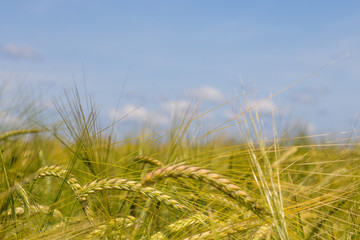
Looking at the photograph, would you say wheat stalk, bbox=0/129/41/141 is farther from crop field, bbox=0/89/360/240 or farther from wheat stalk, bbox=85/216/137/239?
wheat stalk, bbox=85/216/137/239

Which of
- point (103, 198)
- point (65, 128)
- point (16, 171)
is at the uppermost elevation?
point (65, 128)

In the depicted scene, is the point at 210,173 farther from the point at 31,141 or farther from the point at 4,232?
the point at 31,141

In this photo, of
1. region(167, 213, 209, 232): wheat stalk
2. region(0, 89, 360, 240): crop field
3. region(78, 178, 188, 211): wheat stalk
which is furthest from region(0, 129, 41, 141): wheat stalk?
region(167, 213, 209, 232): wheat stalk

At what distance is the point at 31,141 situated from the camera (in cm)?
154

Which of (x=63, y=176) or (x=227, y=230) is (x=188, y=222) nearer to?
(x=227, y=230)

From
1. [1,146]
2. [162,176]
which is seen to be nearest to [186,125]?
[162,176]

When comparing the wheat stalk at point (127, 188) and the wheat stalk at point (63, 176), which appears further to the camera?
the wheat stalk at point (63, 176)

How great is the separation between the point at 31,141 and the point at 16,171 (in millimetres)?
187

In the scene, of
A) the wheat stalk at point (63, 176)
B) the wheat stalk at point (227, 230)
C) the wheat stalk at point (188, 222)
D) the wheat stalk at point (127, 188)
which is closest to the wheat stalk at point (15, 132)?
the wheat stalk at point (63, 176)

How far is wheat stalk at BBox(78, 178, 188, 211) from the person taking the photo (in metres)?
1.13

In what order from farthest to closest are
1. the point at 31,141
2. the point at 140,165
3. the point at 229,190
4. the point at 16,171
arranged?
the point at 140,165
the point at 31,141
the point at 16,171
the point at 229,190

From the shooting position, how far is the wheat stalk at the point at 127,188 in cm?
113

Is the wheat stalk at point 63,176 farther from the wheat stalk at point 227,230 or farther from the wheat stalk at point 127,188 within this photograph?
the wheat stalk at point 227,230

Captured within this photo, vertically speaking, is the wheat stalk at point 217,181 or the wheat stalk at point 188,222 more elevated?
the wheat stalk at point 217,181
